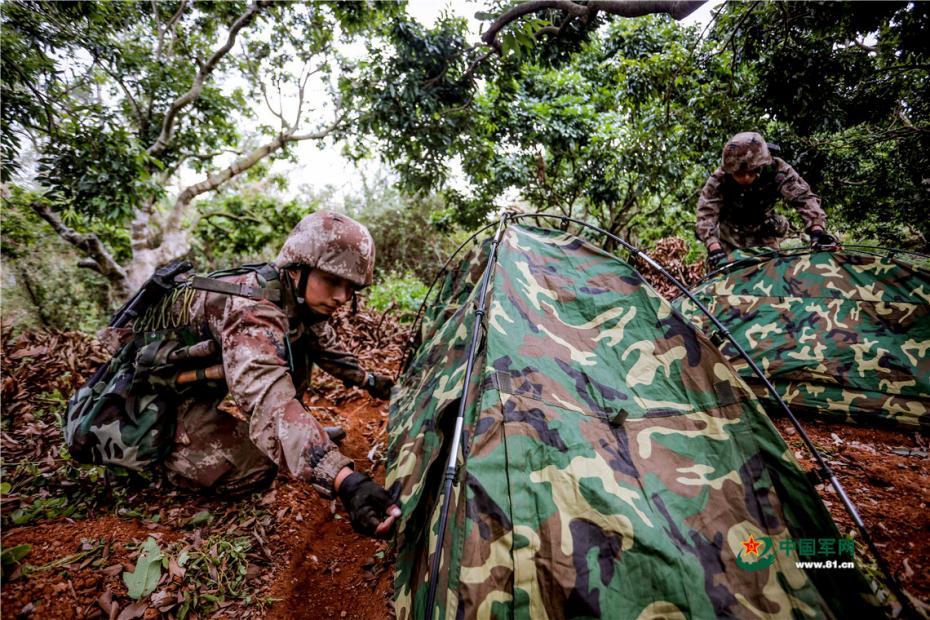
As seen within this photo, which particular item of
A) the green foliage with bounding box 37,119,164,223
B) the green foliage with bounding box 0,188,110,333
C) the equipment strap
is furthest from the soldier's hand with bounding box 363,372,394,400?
the green foliage with bounding box 0,188,110,333

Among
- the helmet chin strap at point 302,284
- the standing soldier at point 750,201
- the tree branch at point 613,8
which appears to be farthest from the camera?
the standing soldier at point 750,201

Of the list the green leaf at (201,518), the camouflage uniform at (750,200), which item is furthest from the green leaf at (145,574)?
the camouflage uniform at (750,200)

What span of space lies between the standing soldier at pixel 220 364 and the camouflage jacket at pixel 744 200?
13.6 feet

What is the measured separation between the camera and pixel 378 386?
3066 millimetres

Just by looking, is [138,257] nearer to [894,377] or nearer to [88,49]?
Answer: [88,49]

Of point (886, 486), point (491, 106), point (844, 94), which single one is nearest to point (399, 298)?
point (491, 106)

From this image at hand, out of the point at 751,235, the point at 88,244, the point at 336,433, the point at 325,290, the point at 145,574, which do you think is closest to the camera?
the point at 145,574

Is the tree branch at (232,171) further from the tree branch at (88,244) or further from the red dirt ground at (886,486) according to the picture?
the red dirt ground at (886,486)

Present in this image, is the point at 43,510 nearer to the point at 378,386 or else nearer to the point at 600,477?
the point at 378,386

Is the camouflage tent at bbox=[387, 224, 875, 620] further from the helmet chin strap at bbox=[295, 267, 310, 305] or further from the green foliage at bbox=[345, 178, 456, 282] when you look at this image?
the green foliage at bbox=[345, 178, 456, 282]

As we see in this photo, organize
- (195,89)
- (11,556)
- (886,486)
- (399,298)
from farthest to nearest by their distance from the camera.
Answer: (399,298) → (195,89) → (886,486) → (11,556)

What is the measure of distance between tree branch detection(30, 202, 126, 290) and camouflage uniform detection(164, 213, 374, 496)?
4.95 meters

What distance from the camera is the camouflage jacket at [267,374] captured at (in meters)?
1.77

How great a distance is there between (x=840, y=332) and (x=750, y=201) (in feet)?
6.77
